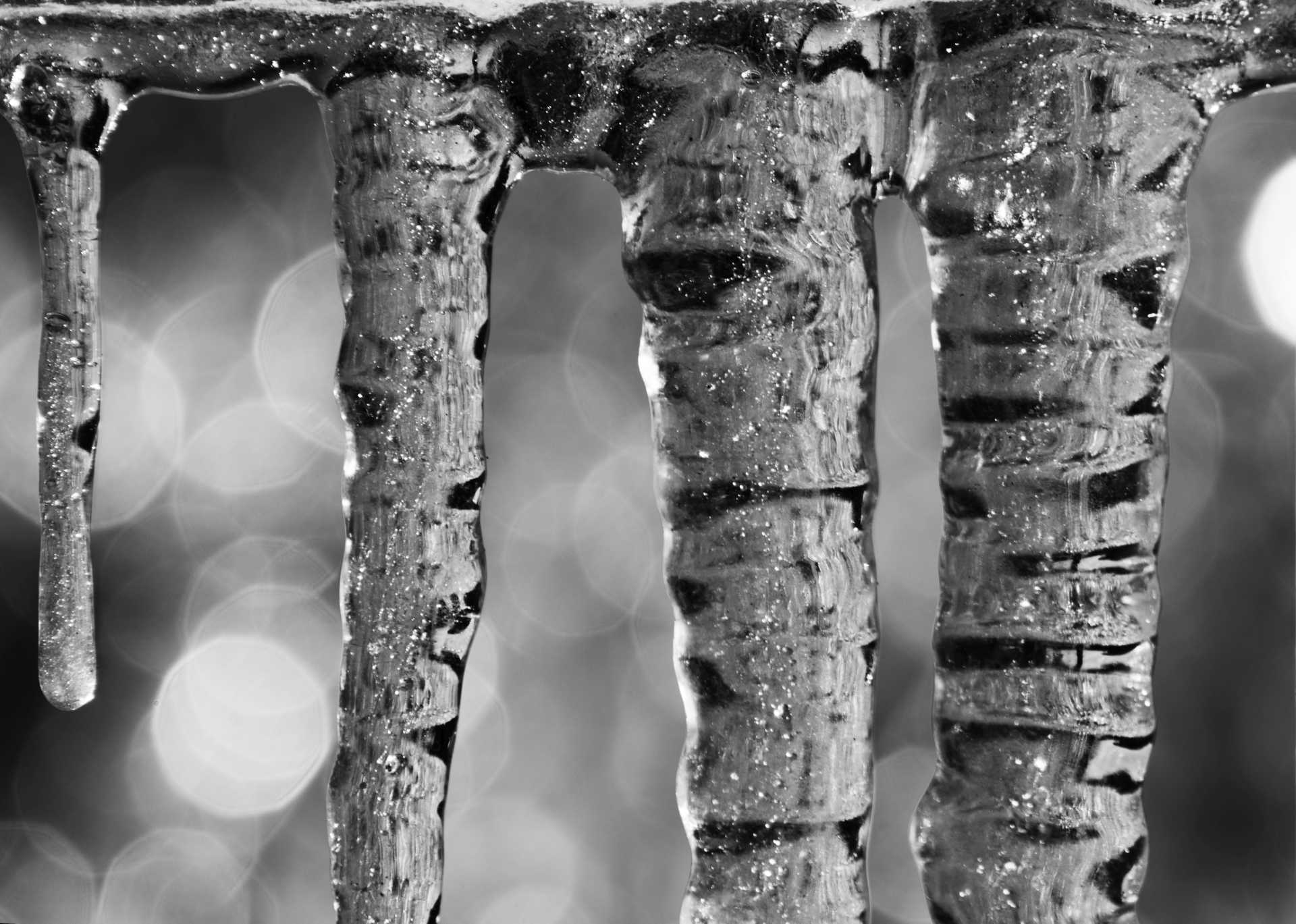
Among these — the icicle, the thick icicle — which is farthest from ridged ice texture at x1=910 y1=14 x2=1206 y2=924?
the icicle

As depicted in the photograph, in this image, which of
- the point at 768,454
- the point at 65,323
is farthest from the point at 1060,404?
the point at 65,323

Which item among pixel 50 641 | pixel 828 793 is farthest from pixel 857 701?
pixel 50 641

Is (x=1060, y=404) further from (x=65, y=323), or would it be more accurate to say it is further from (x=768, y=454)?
(x=65, y=323)

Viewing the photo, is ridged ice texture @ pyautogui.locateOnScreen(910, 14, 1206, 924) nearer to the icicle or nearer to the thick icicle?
the thick icicle

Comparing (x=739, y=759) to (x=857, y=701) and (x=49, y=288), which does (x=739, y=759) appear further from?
(x=49, y=288)
